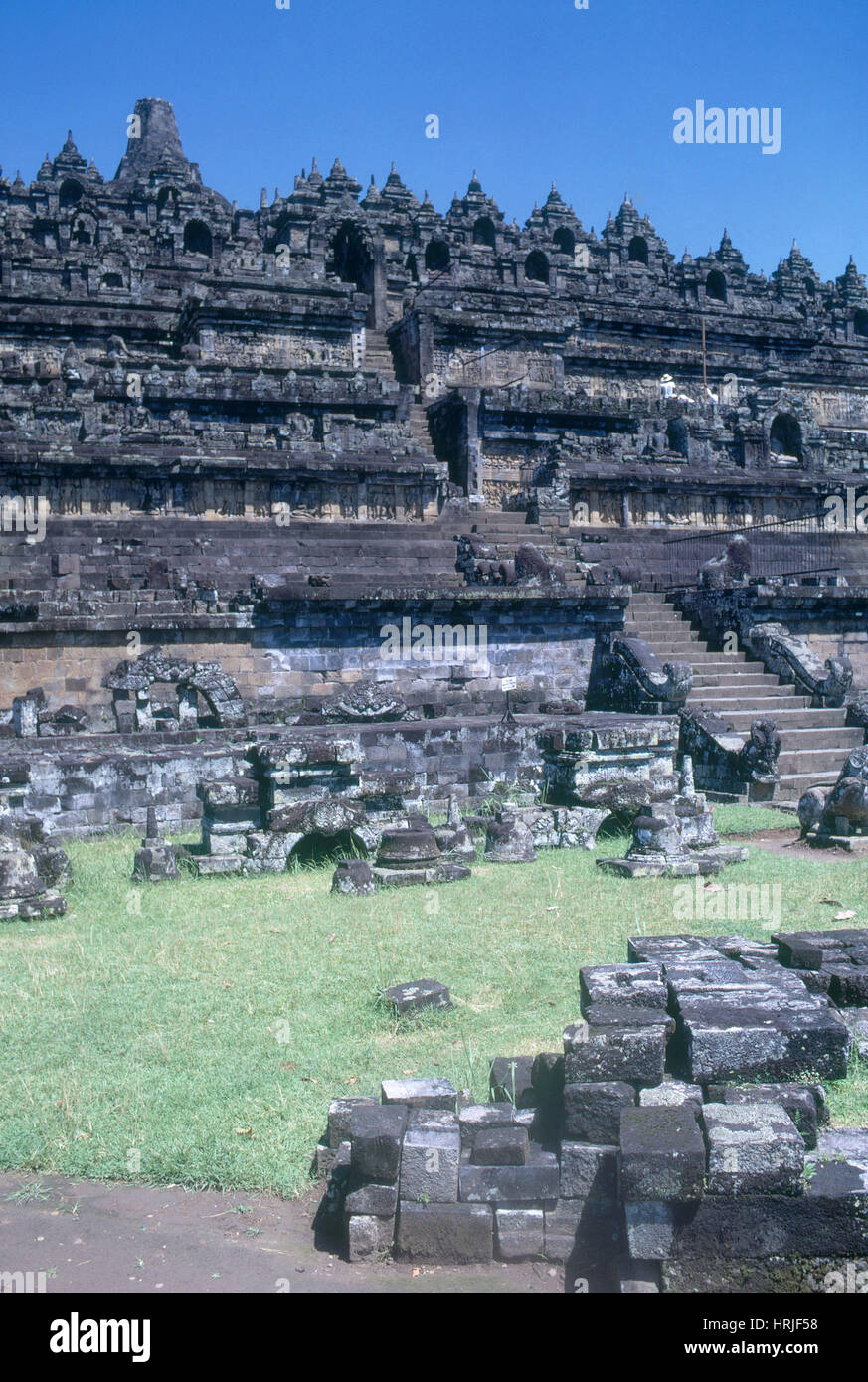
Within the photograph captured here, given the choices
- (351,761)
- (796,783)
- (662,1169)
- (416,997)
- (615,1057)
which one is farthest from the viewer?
(796,783)

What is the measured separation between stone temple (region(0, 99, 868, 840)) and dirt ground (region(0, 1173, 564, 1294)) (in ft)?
18.2

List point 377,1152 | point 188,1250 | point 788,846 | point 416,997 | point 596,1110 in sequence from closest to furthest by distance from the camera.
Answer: point 188,1250
point 377,1152
point 596,1110
point 416,997
point 788,846

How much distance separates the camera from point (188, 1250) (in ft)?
13.8

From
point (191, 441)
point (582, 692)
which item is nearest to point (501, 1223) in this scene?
point (582, 692)

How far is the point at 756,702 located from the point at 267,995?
37.2 ft

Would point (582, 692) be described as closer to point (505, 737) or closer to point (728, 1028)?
point (505, 737)

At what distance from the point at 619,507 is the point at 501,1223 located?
19945mm

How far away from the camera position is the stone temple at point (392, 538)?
39.6ft

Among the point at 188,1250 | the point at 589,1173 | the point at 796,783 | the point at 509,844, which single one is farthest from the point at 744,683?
the point at 188,1250

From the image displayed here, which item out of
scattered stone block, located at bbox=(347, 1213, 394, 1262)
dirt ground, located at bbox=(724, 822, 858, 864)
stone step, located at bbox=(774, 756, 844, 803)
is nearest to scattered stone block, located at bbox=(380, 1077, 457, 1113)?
scattered stone block, located at bbox=(347, 1213, 394, 1262)

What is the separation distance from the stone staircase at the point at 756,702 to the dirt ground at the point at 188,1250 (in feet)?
35.0

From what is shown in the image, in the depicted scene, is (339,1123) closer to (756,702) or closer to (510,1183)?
(510,1183)

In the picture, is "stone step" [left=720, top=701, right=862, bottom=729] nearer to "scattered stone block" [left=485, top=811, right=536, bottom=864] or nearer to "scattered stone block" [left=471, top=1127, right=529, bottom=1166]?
"scattered stone block" [left=485, top=811, right=536, bottom=864]

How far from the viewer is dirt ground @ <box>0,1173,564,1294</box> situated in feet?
Result: 13.3
